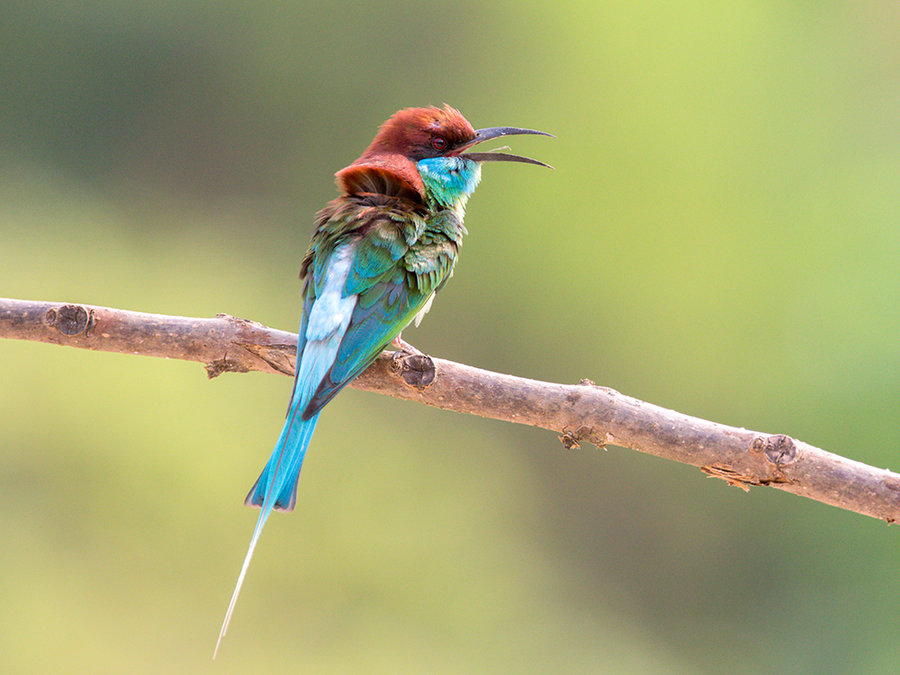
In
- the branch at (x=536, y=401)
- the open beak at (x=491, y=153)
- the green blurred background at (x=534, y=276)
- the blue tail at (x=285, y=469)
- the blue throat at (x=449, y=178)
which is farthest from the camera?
the green blurred background at (x=534, y=276)

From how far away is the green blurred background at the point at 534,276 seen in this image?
10.9ft

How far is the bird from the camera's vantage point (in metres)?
1.47

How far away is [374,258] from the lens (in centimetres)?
165

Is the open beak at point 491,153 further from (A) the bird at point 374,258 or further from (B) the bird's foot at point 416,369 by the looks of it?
(B) the bird's foot at point 416,369

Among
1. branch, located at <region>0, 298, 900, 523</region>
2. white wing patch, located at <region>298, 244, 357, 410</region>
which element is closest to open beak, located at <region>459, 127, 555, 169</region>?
white wing patch, located at <region>298, 244, 357, 410</region>

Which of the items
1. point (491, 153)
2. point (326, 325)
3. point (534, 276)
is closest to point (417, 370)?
point (326, 325)

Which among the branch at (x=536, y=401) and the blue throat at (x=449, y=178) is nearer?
the branch at (x=536, y=401)

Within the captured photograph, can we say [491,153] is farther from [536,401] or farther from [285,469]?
[285,469]

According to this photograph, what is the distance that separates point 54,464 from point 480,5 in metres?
2.59

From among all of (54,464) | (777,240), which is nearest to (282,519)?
(54,464)

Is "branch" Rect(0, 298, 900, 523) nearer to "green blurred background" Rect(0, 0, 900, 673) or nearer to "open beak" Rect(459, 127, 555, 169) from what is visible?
"open beak" Rect(459, 127, 555, 169)

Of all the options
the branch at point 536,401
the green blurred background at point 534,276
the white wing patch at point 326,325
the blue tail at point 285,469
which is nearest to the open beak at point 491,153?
the white wing patch at point 326,325

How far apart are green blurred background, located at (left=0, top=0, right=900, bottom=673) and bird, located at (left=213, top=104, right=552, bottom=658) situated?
157 centimetres

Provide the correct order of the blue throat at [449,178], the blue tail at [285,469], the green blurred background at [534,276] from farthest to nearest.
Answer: the green blurred background at [534,276] < the blue throat at [449,178] < the blue tail at [285,469]
